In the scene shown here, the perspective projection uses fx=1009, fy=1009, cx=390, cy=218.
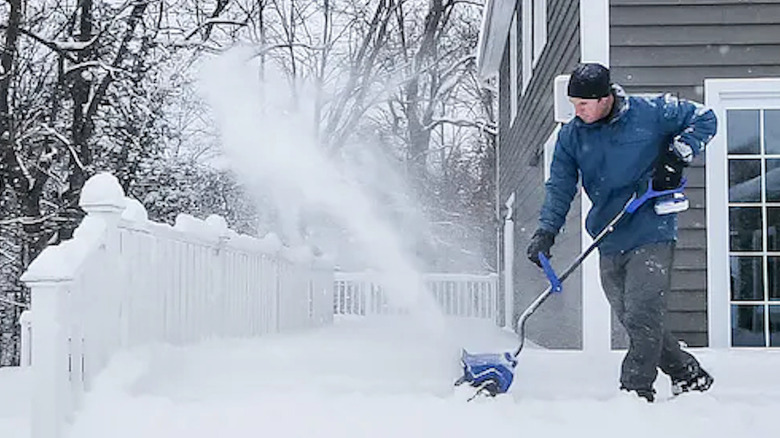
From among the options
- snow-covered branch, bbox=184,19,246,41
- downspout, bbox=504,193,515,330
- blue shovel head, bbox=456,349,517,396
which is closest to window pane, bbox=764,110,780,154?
blue shovel head, bbox=456,349,517,396

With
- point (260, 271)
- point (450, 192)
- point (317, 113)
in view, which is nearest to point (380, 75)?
point (317, 113)

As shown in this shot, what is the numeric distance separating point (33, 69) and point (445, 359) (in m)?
12.8

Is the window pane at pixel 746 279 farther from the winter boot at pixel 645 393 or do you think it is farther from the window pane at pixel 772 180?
the winter boot at pixel 645 393

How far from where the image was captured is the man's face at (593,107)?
399 cm

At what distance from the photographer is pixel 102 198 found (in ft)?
13.6

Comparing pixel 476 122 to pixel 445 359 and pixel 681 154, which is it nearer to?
pixel 445 359

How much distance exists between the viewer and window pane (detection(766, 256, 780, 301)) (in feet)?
20.8

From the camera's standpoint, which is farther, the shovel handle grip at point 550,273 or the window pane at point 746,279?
the window pane at point 746,279

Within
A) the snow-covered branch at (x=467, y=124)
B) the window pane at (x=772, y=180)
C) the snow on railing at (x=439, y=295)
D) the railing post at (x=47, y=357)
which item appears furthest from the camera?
the snow-covered branch at (x=467, y=124)

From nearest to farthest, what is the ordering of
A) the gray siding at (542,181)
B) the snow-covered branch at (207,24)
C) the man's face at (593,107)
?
1. the man's face at (593,107)
2. the gray siding at (542,181)
3. the snow-covered branch at (207,24)

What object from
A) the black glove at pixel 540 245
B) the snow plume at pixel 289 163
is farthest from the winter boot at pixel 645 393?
the snow plume at pixel 289 163

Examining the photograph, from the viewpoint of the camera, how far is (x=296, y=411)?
11.7ft

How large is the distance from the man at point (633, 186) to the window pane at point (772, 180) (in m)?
2.57

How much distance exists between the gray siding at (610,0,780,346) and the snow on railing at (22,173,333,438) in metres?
2.87
